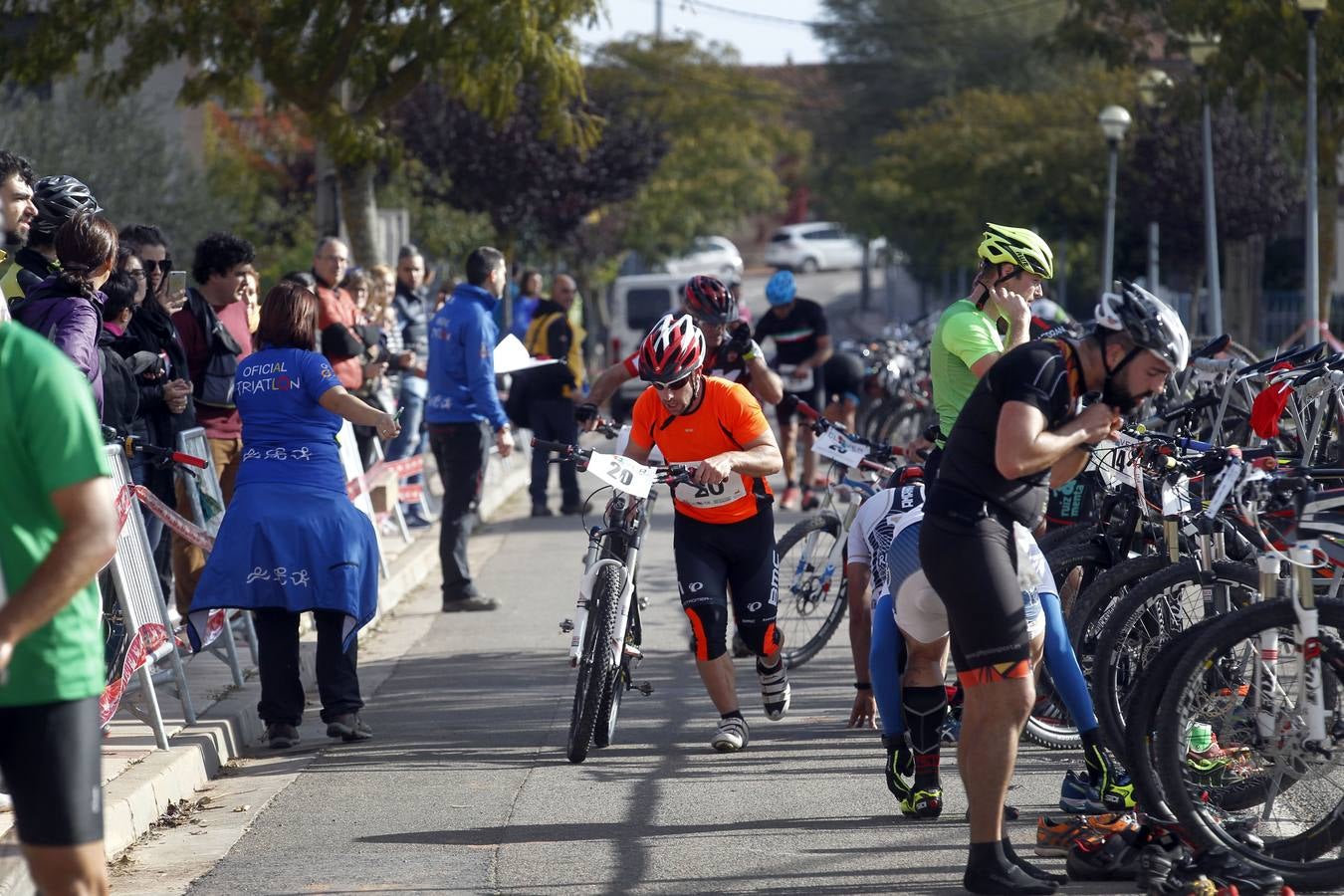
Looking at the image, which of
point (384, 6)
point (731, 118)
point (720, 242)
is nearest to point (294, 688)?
point (384, 6)

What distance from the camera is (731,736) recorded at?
290 inches

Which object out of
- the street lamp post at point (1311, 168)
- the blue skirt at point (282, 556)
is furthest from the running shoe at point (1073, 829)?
the street lamp post at point (1311, 168)

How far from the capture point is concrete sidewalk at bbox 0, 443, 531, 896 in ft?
19.7

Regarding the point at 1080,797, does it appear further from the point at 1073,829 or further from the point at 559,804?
the point at 559,804

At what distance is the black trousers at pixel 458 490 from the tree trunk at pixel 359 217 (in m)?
5.42

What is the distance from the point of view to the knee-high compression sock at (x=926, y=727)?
620 centimetres

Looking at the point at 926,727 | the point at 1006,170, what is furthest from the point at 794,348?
the point at 1006,170

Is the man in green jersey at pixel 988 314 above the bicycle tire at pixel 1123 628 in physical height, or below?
above

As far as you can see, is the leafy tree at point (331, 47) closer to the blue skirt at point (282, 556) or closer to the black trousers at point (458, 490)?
the black trousers at point (458, 490)

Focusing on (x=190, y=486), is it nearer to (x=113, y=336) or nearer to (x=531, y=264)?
(x=113, y=336)

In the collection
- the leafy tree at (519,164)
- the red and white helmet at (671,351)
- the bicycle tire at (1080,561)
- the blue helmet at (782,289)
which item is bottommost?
the bicycle tire at (1080,561)

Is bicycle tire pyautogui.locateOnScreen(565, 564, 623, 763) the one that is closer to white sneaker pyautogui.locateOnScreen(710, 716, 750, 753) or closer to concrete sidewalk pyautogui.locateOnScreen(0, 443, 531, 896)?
white sneaker pyautogui.locateOnScreen(710, 716, 750, 753)

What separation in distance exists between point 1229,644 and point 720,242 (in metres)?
52.0

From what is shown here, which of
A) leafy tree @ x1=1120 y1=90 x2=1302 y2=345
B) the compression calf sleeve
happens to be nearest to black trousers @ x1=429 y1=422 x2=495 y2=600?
the compression calf sleeve
